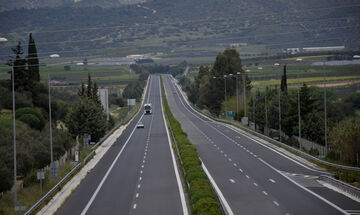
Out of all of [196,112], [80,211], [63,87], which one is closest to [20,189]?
[80,211]

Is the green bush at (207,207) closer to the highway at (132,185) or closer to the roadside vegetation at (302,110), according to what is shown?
the highway at (132,185)

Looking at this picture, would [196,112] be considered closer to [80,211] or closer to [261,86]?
[261,86]

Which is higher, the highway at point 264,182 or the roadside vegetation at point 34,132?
the roadside vegetation at point 34,132

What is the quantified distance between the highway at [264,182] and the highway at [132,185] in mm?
3339

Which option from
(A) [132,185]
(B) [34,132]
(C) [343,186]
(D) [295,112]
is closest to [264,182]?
(C) [343,186]

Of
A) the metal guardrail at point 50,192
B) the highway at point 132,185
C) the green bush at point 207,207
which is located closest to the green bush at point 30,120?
the highway at point 132,185

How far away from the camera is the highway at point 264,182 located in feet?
101

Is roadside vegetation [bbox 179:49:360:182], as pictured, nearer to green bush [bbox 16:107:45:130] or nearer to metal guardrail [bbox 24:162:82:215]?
metal guardrail [bbox 24:162:82:215]

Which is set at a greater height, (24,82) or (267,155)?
(24,82)

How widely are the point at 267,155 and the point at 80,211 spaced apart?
29196 millimetres

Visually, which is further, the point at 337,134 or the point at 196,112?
the point at 196,112

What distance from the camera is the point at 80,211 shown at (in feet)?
102

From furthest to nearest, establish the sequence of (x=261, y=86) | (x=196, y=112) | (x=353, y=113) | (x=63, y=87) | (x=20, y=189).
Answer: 1. (x=63, y=87)
2. (x=261, y=86)
3. (x=196, y=112)
4. (x=353, y=113)
5. (x=20, y=189)

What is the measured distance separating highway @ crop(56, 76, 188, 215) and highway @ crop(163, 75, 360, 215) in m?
3.34
